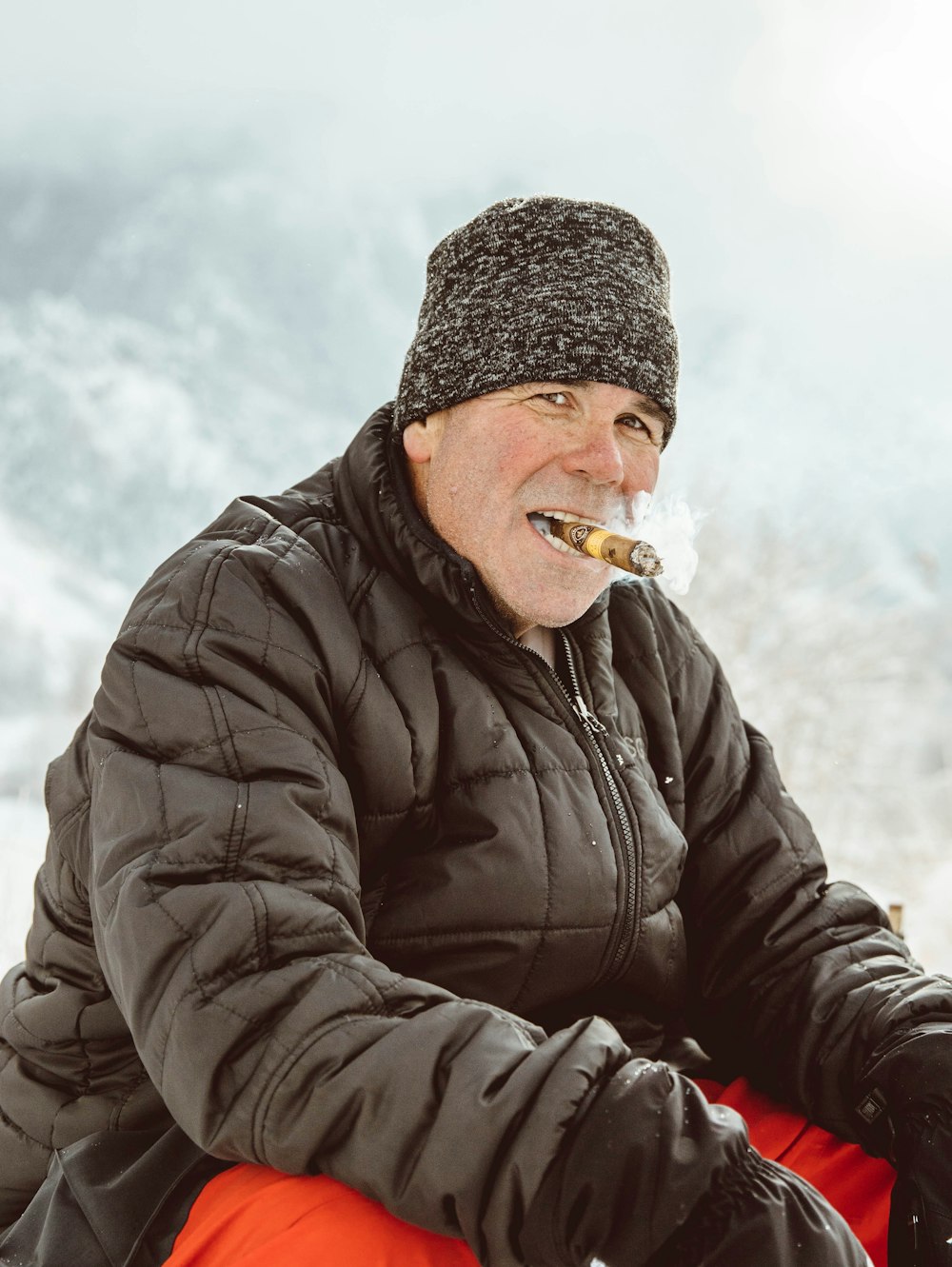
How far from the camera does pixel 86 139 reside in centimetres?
2402

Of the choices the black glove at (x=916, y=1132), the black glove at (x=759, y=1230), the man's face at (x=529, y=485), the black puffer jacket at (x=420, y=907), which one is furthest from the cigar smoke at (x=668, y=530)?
the black glove at (x=759, y=1230)

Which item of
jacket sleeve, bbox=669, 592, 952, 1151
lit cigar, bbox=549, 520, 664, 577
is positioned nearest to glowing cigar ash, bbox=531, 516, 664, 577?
lit cigar, bbox=549, 520, 664, 577

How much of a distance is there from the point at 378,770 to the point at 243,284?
87.9 ft

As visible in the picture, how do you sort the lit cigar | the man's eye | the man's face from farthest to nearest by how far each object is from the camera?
the man's eye → the man's face → the lit cigar

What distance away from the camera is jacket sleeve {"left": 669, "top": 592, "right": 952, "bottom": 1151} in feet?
5.94

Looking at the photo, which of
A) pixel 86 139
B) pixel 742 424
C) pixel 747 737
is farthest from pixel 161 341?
pixel 747 737

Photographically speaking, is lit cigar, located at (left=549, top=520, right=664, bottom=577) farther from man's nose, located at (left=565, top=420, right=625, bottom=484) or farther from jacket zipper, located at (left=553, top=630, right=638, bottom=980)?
jacket zipper, located at (left=553, top=630, right=638, bottom=980)

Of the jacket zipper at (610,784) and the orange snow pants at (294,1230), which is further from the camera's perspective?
the jacket zipper at (610,784)

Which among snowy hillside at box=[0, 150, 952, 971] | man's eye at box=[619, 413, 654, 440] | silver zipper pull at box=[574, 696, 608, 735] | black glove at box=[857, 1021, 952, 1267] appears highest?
snowy hillside at box=[0, 150, 952, 971]

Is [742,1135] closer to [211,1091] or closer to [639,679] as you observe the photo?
[211,1091]

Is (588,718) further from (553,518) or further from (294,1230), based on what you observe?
(294,1230)

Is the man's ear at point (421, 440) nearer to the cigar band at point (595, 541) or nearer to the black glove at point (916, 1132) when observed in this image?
the cigar band at point (595, 541)

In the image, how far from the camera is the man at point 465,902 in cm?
118

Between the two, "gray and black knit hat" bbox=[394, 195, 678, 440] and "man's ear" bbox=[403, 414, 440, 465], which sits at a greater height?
"gray and black knit hat" bbox=[394, 195, 678, 440]
